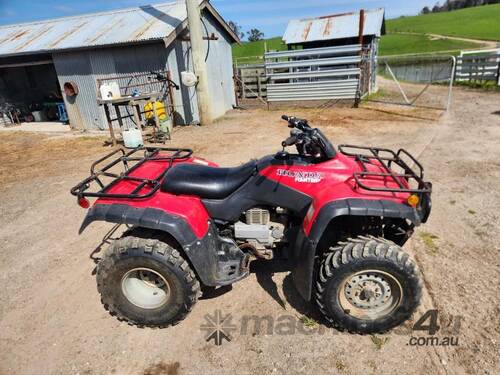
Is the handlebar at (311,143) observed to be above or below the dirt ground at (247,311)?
above

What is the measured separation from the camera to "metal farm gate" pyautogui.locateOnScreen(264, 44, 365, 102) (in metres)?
13.4

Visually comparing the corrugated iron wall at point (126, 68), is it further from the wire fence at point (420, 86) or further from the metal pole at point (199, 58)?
the wire fence at point (420, 86)

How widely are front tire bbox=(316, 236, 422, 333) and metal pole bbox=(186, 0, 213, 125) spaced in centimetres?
1020

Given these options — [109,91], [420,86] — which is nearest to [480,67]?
[420,86]

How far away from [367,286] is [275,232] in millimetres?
888

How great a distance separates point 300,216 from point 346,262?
0.56 meters

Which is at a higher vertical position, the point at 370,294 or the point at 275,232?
the point at 275,232

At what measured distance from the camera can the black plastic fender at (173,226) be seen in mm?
2775

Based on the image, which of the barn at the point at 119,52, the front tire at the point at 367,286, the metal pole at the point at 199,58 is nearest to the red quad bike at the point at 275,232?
the front tire at the point at 367,286

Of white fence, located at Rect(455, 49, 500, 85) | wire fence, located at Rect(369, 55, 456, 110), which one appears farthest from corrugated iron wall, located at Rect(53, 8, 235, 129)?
white fence, located at Rect(455, 49, 500, 85)

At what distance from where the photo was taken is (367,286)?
281cm

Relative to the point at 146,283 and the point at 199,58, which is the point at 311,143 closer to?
the point at 146,283

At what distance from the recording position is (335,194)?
2.72m

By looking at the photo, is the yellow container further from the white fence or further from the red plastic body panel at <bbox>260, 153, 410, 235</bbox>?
the white fence
